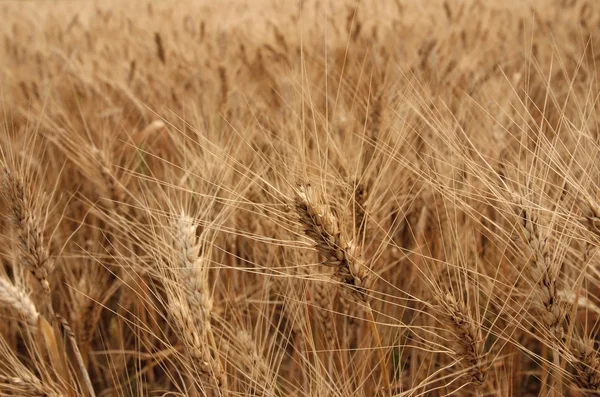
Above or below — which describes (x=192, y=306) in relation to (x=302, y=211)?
below

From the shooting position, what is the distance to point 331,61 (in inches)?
85.9

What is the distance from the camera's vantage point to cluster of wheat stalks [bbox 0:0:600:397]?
0.90 m

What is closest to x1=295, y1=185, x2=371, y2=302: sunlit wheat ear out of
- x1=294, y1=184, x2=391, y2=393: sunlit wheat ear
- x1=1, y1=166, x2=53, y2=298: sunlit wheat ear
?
x1=294, y1=184, x2=391, y2=393: sunlit wheat ear

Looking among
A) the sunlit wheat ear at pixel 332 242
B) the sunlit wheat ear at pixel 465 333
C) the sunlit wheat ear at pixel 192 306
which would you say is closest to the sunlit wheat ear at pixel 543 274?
the sunlit wheat ear at pixel 465 333

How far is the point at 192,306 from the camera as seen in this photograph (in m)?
0.95

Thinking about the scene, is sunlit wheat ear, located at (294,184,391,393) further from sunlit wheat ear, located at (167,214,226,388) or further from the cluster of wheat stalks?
sunlit wheat ear, located at (167,214,226,388)

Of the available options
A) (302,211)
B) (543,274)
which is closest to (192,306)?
(302,211)

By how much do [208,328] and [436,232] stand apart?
2.43 ft

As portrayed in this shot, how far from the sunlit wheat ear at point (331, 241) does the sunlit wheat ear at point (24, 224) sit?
0.52m

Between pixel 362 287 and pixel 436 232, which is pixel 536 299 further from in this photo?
pixel 436 232

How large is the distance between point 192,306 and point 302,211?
28 centimetres

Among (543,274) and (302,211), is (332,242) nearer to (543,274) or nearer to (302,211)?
(302,211)

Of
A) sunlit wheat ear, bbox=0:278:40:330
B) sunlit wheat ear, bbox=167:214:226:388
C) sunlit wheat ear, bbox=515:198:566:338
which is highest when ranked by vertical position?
sunlit wheat ear, bbox=515:198:566:338

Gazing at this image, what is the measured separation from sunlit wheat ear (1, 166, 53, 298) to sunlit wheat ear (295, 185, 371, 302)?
20.5 inches
